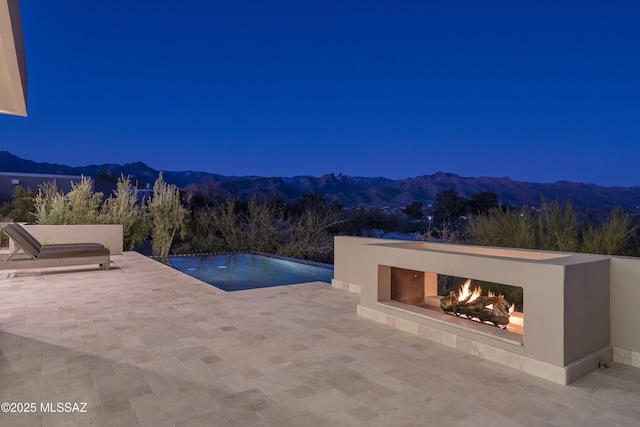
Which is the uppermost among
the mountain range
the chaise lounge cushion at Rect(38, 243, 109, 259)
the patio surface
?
the mountain range

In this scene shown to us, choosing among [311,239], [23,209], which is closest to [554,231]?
[311,239]

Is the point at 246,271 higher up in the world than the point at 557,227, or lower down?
lower down

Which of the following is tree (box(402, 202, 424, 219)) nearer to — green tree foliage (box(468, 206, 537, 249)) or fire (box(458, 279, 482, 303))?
green tree foliage (box(468, 206, 537, 249))

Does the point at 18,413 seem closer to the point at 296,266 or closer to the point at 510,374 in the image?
the point at 510,374

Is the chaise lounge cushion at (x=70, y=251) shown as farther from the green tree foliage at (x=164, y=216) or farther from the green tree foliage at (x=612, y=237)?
the green tree foliage at (x=612, y=237)

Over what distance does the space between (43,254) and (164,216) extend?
13.3ft

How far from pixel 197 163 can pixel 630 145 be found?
38.4 meters

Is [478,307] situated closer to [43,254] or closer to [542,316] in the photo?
[542,316]

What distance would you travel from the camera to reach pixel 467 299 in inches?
162

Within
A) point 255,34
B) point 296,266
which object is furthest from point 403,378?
point 255,34

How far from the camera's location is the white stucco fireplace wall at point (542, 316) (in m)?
2.81

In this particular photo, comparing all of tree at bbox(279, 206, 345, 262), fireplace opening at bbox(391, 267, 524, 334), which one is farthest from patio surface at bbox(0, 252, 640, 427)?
tree at bbox(279, 206, 345, 262)

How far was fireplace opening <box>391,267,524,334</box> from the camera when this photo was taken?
12.2 ft

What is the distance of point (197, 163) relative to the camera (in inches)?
1690
